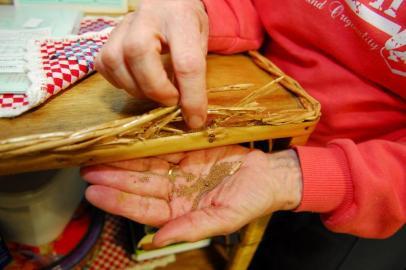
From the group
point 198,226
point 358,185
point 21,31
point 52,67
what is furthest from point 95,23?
point 358,185

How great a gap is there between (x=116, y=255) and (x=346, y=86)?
0.73 meters

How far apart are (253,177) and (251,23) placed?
33 cm

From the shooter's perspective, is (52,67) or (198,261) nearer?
(52,67)

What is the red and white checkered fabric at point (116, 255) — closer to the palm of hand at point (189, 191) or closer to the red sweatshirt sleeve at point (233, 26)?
the palm of hand at point (189, 191)

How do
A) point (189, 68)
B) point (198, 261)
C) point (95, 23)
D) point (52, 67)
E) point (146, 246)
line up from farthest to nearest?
point (198, 261) < point (146, 246) < point (95, 23) < point (52, 67) < point (189, 68)

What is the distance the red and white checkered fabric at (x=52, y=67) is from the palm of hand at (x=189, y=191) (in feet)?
0.43

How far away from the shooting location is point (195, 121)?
1.56 feet

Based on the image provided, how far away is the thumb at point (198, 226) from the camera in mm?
488

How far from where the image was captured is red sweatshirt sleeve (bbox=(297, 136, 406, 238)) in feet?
1.73

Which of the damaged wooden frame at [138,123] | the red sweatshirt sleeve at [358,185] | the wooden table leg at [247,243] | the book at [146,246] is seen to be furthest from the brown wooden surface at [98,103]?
the book at [146,246]

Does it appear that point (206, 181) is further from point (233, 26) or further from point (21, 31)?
point (21, 31)

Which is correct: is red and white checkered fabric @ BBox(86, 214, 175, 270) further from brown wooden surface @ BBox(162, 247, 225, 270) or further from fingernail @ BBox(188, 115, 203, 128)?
fingernail @ BBox(188, 115, 203, 128)

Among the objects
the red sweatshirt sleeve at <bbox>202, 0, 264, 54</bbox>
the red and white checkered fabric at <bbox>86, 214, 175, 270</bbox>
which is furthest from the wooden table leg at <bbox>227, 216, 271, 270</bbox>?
the red sweatshirt sleeve at <bbox>202, 0, 264, 54</bbox>

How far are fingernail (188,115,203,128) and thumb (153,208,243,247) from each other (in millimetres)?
137
